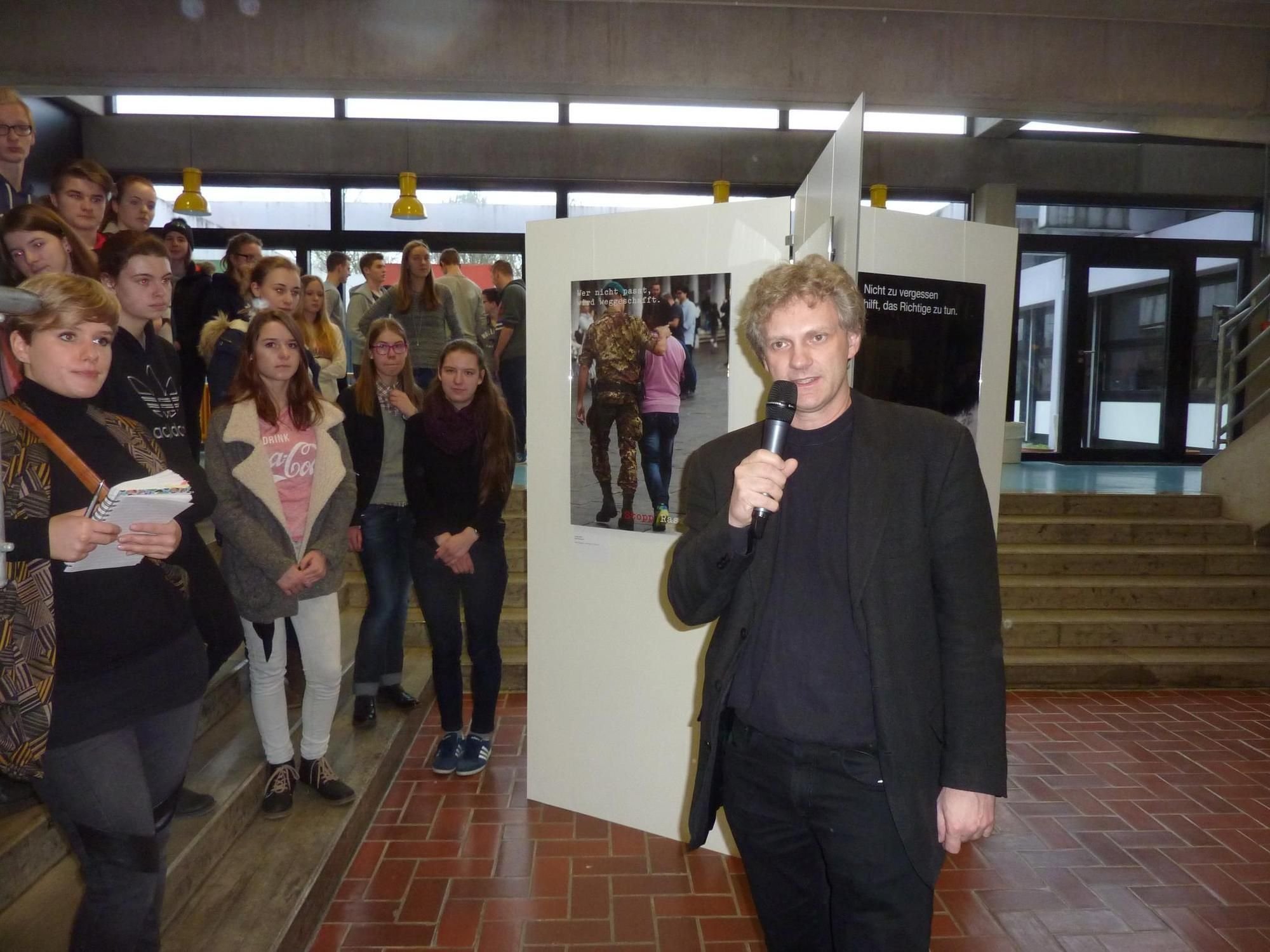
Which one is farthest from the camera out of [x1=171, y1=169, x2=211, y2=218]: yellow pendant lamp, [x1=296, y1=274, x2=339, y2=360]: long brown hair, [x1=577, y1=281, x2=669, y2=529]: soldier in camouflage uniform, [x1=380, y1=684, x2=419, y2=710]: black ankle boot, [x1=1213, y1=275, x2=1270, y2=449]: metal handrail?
[x1=171, y1=169, x2=211, y2=218]: yellow pendant lamp

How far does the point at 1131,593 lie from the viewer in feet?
18.6

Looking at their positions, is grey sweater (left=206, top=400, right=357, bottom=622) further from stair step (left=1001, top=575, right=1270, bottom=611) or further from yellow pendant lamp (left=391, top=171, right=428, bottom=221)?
yellow pendant lamp (left=391, top=171, right=428, bottom=221)

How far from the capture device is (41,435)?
5.43 ft

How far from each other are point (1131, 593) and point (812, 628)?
201 inches

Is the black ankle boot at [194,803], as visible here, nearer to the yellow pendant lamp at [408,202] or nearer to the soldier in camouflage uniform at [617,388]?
the soldier in camouflage uniform at [617,388]

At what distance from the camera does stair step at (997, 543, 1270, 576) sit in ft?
19.2

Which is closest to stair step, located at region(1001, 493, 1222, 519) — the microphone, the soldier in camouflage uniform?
the soldier in camouflage uniform

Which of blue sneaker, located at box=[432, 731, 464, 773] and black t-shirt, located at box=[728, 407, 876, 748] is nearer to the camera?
black t-shirt, located at box=[728, 407, 876, 748]

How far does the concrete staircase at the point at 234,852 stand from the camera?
2.26m

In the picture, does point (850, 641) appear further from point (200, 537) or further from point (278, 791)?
point (278, 791)

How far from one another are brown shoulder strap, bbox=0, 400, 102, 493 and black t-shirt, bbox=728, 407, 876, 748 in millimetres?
1332

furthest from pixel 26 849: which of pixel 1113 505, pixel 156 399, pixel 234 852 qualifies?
pixel 1113 505

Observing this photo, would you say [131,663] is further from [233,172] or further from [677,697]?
[233,172]

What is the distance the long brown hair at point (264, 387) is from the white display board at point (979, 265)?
6.66ft
